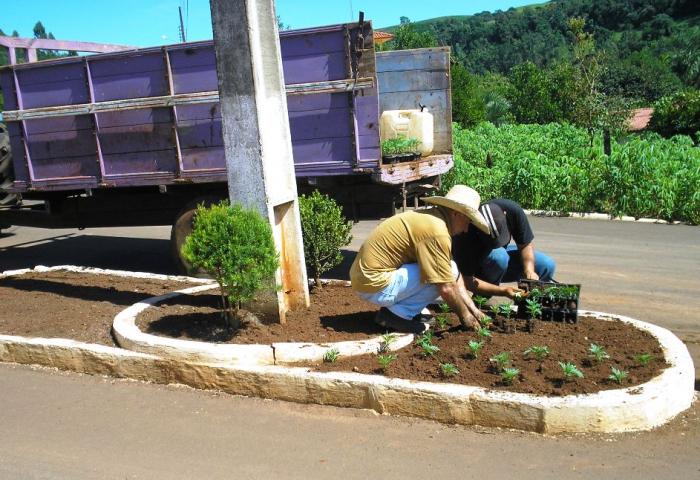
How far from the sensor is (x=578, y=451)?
11.8 ft

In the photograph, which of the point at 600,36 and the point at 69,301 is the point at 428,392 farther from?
the point at 600,36

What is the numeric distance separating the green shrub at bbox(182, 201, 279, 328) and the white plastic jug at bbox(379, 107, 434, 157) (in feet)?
13.5

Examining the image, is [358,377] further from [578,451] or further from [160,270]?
[160,270]

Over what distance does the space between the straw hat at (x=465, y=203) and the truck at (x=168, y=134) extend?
1883 millimetres

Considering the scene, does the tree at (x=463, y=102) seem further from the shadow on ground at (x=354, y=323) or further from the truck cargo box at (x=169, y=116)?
the shadow on ground at (x=354, y=323)

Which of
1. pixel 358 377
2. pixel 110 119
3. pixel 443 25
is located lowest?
pixel 358 377

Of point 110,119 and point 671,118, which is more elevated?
point 110,119

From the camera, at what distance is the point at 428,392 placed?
402 centimetres

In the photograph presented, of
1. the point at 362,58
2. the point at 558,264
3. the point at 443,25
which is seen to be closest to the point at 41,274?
the point at 362,58

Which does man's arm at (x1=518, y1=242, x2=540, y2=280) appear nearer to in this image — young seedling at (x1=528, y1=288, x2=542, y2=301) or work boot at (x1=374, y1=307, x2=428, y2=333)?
young seedling at (x1=528, y1=288, x2=542, y2=301)

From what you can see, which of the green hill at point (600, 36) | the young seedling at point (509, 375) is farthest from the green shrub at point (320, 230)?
the green hill at point (600, 36)

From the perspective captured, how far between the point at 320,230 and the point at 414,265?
4.43ft

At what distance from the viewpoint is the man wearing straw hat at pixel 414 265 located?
4680mm

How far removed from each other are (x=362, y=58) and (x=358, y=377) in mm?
3584
